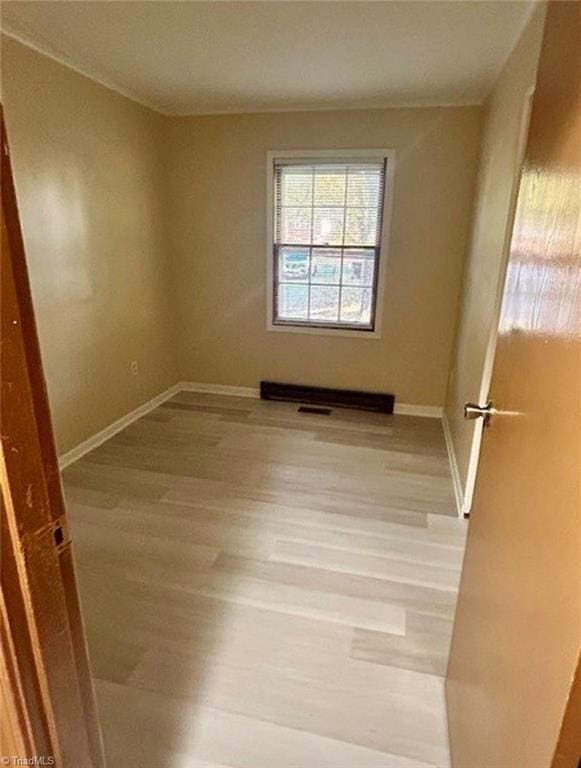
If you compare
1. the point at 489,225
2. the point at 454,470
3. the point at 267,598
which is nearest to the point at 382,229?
the point at 489,225

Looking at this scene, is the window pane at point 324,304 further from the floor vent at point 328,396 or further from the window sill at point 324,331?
the floor vent at point 328,396

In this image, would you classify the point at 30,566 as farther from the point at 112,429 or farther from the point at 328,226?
the point at 328,226

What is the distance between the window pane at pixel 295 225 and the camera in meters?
3.60

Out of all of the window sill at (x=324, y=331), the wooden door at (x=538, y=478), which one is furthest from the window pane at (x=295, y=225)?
the wooden door at (x=538, y=478)

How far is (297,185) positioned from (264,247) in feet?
1.76

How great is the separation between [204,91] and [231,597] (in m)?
3.09

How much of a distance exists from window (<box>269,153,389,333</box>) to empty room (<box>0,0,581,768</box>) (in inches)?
0.9

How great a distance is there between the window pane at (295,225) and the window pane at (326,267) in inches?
6.3

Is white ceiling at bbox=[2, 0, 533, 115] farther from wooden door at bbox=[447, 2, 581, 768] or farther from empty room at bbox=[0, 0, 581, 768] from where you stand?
wooden door at bbox=[447, 2, 581, 768]

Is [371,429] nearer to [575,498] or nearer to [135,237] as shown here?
[135,237]

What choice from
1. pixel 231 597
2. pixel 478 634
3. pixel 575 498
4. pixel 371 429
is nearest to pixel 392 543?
pixel 231 597

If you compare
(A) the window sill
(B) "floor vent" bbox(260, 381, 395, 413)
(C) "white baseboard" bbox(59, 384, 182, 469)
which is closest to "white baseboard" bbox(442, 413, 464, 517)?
(B) "floor vent" bbox(260, 381, 395, 413)

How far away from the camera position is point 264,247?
3.70 m

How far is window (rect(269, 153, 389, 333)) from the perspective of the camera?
345 cm
